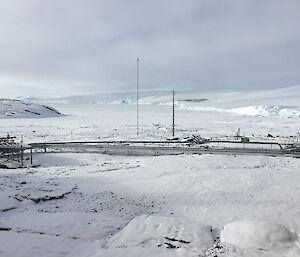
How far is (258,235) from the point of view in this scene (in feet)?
58.4

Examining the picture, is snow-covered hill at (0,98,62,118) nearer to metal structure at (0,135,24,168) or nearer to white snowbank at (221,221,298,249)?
metal structure at (0,135,24,168)

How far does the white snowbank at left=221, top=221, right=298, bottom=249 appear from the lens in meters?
17.4

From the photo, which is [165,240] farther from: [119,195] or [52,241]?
[119,195]

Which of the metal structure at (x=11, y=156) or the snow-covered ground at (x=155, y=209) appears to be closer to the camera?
the snow-covered ground at (x=155, y=209)

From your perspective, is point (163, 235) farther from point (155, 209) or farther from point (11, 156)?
point (11, 156)

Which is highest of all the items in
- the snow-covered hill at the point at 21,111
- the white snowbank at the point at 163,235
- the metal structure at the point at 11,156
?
the snow-covered hill at the point at 21,111

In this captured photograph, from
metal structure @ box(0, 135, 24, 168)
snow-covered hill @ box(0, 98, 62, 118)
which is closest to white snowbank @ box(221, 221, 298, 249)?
metal structure @ box(0, 135, 24, 168)

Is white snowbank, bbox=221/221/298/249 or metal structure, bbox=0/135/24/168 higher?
metal structure, bbox=0/135/24/168

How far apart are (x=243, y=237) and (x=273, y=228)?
166cm

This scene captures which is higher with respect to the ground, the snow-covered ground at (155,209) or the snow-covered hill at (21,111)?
the snow-covered hill at (21,111)

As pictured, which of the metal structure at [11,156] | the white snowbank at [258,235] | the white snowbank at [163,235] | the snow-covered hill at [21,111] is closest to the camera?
the white snowbank at [258,235]

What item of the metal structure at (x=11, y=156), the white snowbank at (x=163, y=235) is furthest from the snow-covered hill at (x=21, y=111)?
the white snowbank at (x=163, y=235)

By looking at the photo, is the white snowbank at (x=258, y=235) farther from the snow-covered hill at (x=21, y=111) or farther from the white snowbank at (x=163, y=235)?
the snow-covered hill at (x=21, y=111)

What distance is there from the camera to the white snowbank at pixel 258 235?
685 inches
